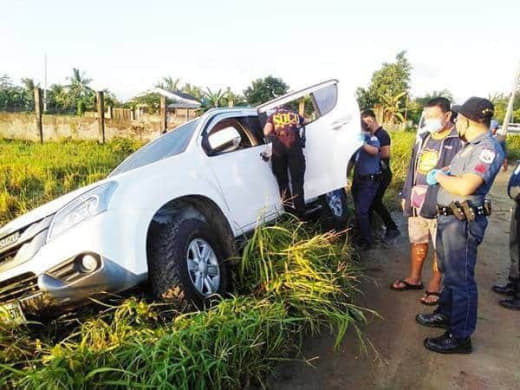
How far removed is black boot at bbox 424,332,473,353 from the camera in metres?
2.49

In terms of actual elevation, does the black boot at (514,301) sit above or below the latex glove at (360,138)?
below

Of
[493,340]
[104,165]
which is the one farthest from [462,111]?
[104,165]

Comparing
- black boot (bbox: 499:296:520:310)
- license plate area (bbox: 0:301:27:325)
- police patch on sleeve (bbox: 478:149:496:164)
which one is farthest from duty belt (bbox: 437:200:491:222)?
license plate area (bbox: 0:301:27:325)

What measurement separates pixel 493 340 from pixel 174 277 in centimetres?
224

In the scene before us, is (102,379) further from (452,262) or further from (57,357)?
(452,262)

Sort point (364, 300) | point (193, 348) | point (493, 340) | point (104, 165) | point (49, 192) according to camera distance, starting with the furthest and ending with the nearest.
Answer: point (104, 165) → point (49, 192) → point (364, 300) → point (493, 340) → point (193, 348)

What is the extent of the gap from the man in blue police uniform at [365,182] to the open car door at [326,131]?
1.21 ft

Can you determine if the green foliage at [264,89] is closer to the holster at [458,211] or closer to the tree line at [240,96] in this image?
the tree line at [240,96]

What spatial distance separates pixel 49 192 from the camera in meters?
5.28

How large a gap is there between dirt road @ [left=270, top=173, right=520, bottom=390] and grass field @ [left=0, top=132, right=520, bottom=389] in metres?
0.15

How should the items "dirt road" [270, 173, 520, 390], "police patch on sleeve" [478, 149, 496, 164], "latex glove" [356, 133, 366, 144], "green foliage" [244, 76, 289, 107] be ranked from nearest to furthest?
1. "dirt road" [270, 173, 520, 390]
2. "police patch on sleeve" [478, 149, 496, 164]
3. "latex glove" [356, 133, 366, 144]
4. "green foliage" [244, 76, 289, 107]

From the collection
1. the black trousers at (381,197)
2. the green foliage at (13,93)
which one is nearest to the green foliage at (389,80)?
the green foliage at (13,93)

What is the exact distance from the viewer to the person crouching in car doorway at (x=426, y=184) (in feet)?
10.0

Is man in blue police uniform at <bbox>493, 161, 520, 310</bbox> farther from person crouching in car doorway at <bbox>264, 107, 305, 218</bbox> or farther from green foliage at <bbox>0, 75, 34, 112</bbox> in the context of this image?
green foliage at <bbox>0, 75, 34, 112</bbox>
